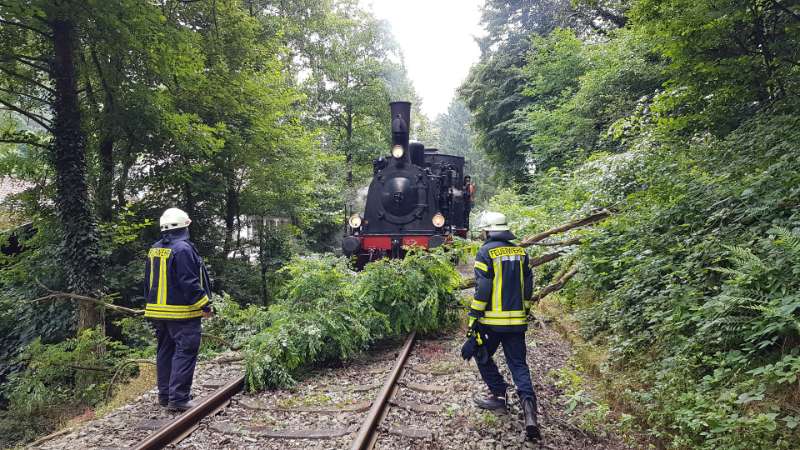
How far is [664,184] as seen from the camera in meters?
6.26

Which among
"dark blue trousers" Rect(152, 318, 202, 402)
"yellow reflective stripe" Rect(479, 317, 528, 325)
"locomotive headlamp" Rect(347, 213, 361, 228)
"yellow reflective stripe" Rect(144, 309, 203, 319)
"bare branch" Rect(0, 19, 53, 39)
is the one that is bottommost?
"dark blue trousers" Rect(152, 318, 202, 402)

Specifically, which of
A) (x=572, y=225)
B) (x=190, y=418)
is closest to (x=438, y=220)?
(x=572, y=225)

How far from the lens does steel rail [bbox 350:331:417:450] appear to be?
3.62 m

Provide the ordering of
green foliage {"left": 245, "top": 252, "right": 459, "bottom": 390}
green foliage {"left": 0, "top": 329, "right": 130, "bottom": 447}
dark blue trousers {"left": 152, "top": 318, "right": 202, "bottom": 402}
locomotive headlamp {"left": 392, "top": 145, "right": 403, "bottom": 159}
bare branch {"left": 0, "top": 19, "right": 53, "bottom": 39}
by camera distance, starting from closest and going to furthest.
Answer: dark blue trousers {"left": 152, "top": 318, "right": 202, "bottom": 402} < green foliage {"left": 245, "top": 252, "right": 459, "bottom": 390} < bare branch {"left": 0, "top": 19, "right": 53, "bottom": 39} < green foliage {"left": 0, "top": 329, "right": 130, "bottom": 447} < locomotive headlamp {"left": 392, "top": 145, "right": 403, "bottom": 159}

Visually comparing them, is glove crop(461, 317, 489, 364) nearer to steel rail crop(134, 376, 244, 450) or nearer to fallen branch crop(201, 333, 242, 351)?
steel rail crop(134, 376, 244, 450)

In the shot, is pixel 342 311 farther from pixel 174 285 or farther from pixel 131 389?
pixel 131 389

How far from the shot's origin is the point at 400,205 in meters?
11.3

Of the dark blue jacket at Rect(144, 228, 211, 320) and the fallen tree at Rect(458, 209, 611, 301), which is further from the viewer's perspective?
the fallen tree at Rect(458, 209, 611, 301)

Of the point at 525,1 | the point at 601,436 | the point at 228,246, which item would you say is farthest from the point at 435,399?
the point at 525,1

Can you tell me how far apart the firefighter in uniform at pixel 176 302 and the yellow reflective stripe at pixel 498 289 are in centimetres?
287

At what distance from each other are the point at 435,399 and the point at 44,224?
302 inches

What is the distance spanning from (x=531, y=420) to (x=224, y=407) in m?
2.93

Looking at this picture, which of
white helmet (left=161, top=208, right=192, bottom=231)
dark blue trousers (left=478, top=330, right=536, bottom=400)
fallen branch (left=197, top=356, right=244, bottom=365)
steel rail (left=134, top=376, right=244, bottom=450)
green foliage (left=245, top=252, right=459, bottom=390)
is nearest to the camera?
steel rail (left=134, top=376, right=244, bottom=450)

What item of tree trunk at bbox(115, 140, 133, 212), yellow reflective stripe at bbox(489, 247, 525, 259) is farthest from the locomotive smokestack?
yellow reflective stripe at bbox(489, 247, 525, 259)
